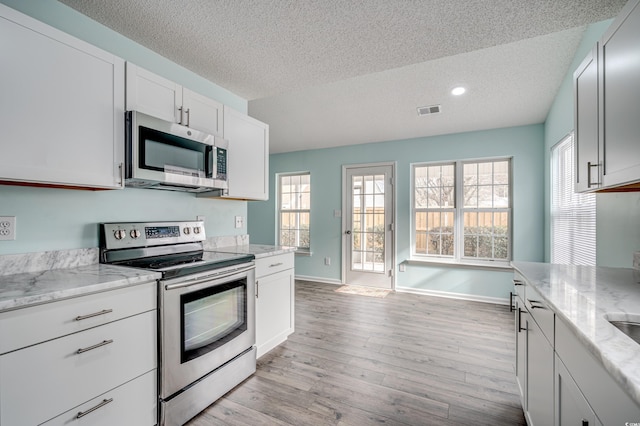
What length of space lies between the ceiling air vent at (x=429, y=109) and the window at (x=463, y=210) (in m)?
Answer: 1.23

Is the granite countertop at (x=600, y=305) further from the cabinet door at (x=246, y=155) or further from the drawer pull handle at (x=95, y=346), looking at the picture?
the cabinet door at (x=246, y=155)

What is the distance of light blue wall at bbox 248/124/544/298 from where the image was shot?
13.3ft

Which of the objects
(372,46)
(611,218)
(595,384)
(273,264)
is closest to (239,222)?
(273,264)

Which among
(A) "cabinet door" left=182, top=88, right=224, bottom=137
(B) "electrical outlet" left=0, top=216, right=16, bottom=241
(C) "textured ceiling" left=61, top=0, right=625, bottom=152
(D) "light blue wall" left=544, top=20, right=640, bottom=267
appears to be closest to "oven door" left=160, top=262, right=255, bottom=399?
(B) "electrical outlet" left=0, top=216, right=16, bottom=241

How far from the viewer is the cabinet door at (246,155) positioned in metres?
2.61

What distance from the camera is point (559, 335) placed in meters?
→ 1.10

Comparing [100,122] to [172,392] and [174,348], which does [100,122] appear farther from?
[172,392]

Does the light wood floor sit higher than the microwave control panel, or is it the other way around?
the microwave control panel

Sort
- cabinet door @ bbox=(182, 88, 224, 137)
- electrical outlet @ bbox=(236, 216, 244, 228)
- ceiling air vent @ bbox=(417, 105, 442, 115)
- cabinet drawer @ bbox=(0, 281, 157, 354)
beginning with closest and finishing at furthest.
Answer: cabinet drawer @ bbox=(0, 281, 157, 354)
cabinet door @ bbox=(182, 88, 224, 137)
electrical outlet @ bbox=(236, 216, 244, 228)
ceiling air vent @ bbox=(417, 105, 442, 115)

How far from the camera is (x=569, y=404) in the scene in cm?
100

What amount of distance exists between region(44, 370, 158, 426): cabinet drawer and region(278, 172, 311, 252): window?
4.16 meters

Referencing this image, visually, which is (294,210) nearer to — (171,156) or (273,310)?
(273,310)

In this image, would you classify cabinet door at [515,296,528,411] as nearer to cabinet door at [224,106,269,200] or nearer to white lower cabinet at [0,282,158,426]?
white lower cabinet at [0,282,158,426]

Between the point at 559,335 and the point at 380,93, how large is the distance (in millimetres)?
2728
